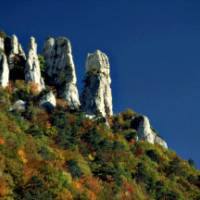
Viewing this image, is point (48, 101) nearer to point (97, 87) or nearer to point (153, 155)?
point (97, 87)

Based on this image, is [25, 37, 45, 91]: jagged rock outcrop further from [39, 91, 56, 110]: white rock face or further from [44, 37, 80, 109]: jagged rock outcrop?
[39, 91, 56, 110]: white rock face

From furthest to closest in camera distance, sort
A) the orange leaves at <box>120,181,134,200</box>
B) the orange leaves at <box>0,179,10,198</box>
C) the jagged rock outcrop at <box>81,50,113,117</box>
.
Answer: the jagged rock outcrop at <box>81,50,113,117</box>, the orange leaves at <box>120,181,134,200</box>, the orange leaves at <box>0,179,10,198</box>

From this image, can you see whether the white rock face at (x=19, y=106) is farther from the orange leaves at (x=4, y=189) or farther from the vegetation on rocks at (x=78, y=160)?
the orange leaves at (x=4, y=189)

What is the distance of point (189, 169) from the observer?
13100cm

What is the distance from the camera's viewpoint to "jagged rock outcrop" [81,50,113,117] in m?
138

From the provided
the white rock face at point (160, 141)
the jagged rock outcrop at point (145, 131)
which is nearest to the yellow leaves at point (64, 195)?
the jagged rock outcrop at point (145, 131)

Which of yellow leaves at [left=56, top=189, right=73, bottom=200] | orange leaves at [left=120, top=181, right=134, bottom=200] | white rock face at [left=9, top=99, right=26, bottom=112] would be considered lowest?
yellow leaves at [left=56, top=189, right=73, bottom=200]

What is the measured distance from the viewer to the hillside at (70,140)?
304ft

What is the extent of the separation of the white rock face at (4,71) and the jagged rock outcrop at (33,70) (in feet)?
16.0

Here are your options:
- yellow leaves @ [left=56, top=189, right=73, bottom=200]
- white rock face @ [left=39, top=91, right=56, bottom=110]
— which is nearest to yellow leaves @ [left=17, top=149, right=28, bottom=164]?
yellow leaves @ [left=56, top=189, right=73, bottom=200]

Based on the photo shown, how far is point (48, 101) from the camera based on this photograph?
127312mm

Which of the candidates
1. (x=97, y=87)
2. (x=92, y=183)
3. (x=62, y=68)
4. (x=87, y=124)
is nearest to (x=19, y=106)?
(x=87, y=124)

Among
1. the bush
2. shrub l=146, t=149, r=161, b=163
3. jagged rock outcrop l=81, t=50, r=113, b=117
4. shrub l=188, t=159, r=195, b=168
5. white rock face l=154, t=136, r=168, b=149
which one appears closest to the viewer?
the bush

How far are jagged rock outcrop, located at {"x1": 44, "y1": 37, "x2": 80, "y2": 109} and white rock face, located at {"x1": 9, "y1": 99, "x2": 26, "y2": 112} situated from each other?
41.3 ft
